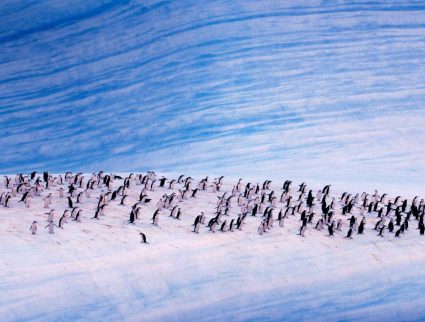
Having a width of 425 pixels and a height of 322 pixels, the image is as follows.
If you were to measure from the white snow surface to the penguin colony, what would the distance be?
12cm

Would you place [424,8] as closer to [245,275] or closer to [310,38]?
[310,38]

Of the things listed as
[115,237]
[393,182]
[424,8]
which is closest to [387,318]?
[115,237]

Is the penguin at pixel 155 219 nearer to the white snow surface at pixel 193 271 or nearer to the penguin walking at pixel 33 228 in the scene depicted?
the white snow surface at pixel 193 271

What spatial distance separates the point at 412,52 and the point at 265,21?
6.29 m

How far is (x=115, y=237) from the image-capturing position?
15000 mm

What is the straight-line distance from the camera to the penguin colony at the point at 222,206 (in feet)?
53.1

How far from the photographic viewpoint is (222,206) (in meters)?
17.6

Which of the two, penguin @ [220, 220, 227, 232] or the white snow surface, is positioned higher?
penguin @ [220, 220, 227, 232]

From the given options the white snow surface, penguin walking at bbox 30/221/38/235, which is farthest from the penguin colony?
the white snow surface

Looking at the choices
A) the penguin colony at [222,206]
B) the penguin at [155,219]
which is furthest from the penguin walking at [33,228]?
the penguin at [155,219]

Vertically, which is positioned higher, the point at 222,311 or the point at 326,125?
the point at 326,125

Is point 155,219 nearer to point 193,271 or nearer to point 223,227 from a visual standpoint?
point 223,227

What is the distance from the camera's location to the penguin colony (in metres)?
16.2

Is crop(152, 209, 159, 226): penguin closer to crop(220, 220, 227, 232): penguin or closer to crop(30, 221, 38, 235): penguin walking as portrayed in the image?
crop(220, 220, 227, 232): penguin
